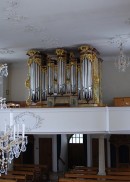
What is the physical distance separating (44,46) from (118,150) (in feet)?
21.4

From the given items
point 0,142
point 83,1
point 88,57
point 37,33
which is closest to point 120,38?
point 88,57

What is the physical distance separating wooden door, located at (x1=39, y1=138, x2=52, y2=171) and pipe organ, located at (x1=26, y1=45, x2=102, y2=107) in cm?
486

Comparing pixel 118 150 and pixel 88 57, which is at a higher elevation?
pixel 88 57

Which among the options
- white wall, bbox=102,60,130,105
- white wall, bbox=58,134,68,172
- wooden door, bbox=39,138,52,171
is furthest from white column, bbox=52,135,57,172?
white wall, bbox=102,60,130,105

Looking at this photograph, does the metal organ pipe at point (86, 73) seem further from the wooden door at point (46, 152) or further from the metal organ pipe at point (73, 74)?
the wooden door at point (46, 152)

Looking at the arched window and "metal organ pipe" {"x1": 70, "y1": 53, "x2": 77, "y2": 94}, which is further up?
"metal organ pipe" {"x1": 70, "y1": 53, "x2": 77, "y2": 94}

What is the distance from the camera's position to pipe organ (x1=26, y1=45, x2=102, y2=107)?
35.9ft

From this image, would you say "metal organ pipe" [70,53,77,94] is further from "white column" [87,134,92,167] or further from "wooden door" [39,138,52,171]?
→ "wooden door" [39,138,52,171]

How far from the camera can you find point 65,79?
1112cm

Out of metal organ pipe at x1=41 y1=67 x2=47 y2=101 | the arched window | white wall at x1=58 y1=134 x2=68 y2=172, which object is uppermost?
metal organ pipe at x1=41 y1=67 x2=47 y2=101

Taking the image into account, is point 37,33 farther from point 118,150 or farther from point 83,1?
point 118,150

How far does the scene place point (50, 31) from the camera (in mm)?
9406

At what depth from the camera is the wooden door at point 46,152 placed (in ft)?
51.3

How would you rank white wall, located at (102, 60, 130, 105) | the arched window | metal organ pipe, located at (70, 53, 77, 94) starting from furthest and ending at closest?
the arched window, white wall, located at (102, 60, 130, 105), metal organ pipe, located at (70, 53, 77, 94)
